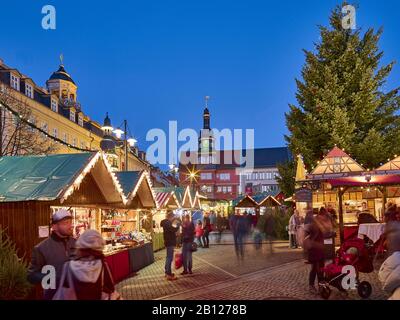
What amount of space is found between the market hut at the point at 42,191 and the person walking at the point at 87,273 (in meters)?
5.87

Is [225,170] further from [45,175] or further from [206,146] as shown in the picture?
[45,175]

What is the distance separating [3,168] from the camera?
12.3 metres

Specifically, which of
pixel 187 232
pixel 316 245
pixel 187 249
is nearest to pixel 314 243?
pixel 316 245

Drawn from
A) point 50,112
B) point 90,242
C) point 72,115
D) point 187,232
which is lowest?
point 187,232

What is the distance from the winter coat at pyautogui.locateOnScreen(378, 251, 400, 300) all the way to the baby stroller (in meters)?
3.84

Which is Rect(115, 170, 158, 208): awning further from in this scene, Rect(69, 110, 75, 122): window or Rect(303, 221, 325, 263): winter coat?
Rect(69, 110, 75, 122): window

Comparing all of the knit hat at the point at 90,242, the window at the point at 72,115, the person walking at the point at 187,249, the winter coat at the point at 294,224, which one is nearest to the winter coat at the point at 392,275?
the knit hat at the point at 90,242

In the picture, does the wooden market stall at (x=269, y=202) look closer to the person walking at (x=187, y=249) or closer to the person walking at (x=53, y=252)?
the person walking at (x=187, y=249)

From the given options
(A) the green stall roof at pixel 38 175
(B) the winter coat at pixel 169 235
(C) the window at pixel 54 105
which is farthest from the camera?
(C) the window at pixel 54 105

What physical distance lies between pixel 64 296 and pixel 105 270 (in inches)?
18.8

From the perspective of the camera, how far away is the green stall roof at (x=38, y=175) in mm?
10594

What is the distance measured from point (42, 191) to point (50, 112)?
3253cm

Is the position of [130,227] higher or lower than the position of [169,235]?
lower

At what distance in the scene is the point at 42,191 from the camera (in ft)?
35.2
